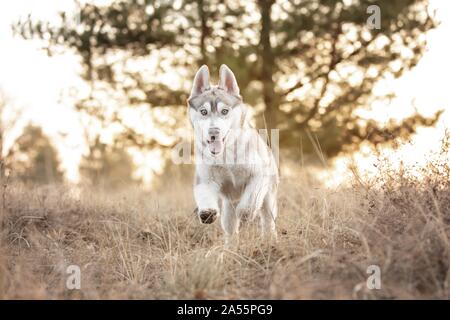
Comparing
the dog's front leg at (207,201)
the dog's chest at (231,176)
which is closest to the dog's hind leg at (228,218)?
the dog's chest at (231,176)

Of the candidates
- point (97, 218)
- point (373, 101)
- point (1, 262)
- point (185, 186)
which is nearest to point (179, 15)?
point (185, 186)

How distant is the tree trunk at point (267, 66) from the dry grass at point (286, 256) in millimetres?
4982

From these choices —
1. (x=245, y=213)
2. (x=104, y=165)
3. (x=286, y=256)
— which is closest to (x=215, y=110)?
(x=245, y=213)

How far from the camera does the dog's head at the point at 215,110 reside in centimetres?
462

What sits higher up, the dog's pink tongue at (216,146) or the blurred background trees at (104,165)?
the blurred background trees at (104,165)

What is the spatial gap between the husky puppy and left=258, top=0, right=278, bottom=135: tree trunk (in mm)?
4615

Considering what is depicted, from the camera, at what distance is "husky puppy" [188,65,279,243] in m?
4.71

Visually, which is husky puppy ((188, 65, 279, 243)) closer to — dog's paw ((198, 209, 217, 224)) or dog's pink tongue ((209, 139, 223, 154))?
dog's pink tongue ((209, 139, 223, 154))

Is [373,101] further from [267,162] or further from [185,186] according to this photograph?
[267,162]

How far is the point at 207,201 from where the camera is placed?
449 centimetres

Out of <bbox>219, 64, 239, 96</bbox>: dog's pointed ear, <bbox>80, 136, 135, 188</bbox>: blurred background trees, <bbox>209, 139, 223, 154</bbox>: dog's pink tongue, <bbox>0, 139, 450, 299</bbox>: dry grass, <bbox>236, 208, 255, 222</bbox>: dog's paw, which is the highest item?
<bbox>80, 136, 135, 188</bbox>: blurred background trees

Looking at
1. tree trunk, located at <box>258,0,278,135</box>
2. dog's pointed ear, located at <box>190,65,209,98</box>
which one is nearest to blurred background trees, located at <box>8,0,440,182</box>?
tree trunk, located at <box>258,0,278,135</box>

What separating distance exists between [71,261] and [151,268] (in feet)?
2.18

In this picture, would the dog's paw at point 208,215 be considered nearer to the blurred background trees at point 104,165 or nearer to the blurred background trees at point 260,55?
the blurred background trees at point 104,165
